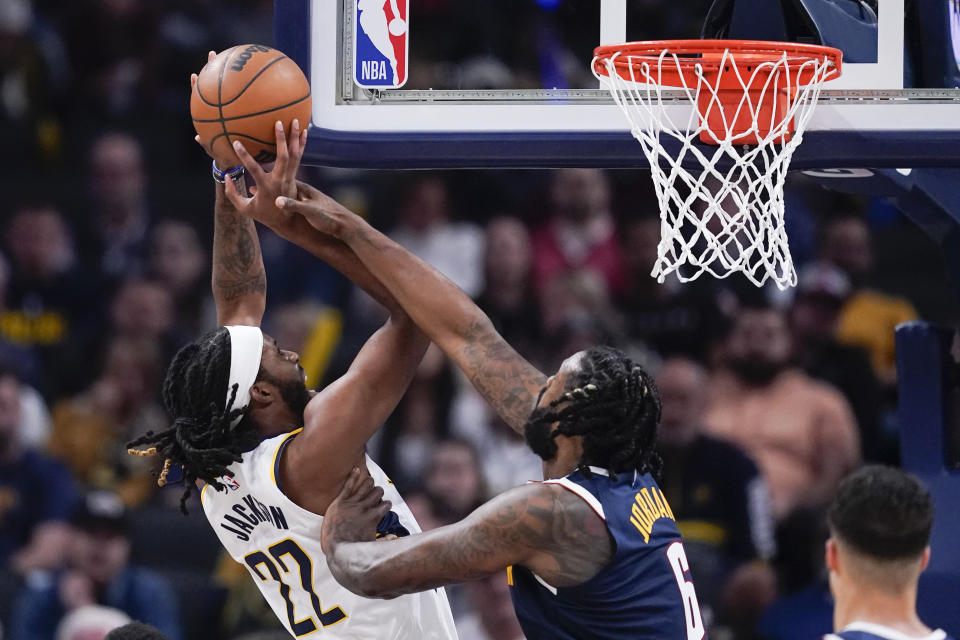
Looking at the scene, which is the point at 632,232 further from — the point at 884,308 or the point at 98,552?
the point at 98,552

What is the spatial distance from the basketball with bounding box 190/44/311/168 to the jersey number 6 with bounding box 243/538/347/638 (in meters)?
1.03

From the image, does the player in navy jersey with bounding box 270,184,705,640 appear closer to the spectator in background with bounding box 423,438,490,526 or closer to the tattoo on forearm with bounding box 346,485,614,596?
the tattoo on forearm with bounding box 346,485,614,596

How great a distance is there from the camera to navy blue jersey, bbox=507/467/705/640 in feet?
9.90

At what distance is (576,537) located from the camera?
297 cm

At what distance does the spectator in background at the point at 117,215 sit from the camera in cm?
790

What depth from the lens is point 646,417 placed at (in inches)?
124

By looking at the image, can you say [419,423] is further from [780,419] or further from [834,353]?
[834,353]

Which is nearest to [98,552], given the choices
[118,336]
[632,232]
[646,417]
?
[118,336]

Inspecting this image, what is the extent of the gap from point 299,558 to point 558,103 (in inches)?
58.3

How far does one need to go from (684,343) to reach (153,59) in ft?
13.0

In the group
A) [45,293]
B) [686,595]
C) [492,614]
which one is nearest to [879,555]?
[686,595]

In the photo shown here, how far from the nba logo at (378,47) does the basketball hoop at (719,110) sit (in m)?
0.60

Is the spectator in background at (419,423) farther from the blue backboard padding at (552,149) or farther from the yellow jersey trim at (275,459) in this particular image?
the yellow jersey trim at (275,459)

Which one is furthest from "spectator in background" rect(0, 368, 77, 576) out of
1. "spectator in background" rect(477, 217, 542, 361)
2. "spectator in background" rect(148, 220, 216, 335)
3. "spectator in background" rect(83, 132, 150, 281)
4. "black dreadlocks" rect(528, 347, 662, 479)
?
"black dreadlocks" rect(528, 347, 662, 479)
